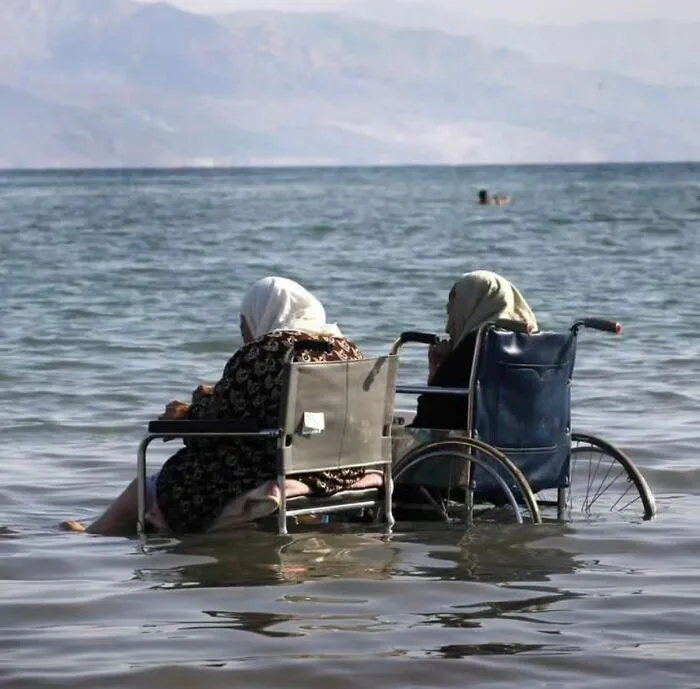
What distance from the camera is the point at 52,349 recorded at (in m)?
13.9

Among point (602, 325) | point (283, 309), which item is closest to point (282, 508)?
point (283, 309)

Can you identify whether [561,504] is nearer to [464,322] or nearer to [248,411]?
[464,322]

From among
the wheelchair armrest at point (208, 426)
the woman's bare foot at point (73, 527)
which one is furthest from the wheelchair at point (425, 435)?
the woman's bare foot at point (73, 527)

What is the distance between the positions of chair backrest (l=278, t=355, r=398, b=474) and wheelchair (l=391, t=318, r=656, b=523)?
0.15 meters

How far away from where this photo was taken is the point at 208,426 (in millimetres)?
5664

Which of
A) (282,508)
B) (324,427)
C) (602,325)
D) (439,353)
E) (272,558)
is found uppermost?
(602,325)

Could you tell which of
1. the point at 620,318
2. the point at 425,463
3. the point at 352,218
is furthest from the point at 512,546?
Answer: the point at 352,218

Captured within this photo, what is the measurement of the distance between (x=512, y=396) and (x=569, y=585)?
79 centimetres

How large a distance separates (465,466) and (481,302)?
1.83ft

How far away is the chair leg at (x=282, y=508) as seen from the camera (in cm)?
572

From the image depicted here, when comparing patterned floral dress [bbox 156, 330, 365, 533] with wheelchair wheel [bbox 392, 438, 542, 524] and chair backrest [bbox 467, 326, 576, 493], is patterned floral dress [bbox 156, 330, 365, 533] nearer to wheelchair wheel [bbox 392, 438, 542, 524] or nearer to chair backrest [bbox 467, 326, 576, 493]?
wheelchair wheel [bbox 392, 438, 542, 524]

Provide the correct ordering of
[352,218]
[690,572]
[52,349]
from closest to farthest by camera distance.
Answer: [690,572]
[52,349]
[352,218]

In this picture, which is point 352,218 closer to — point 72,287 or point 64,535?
point 72,287

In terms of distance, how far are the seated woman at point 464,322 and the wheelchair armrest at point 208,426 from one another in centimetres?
80
